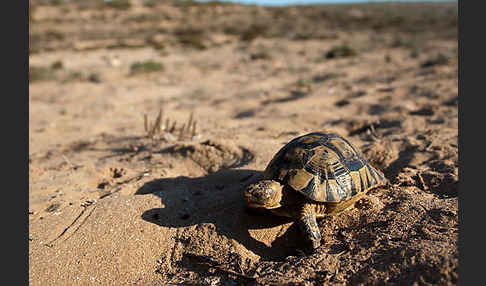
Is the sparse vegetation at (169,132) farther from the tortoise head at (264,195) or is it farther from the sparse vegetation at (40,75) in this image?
the sparse vegetation at (40,75)

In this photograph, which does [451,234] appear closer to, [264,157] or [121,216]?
[264,157]

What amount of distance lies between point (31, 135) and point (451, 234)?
6.83 meters

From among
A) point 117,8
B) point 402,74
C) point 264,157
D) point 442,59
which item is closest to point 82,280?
point 264,157

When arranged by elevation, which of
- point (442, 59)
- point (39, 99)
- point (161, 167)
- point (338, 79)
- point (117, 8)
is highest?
point (117, 8)

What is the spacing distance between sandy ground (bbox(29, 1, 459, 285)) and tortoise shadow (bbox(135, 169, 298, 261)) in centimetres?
1

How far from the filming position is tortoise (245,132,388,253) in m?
2.60

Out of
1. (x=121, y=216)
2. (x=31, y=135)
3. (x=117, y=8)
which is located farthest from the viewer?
(x=117, y=8)

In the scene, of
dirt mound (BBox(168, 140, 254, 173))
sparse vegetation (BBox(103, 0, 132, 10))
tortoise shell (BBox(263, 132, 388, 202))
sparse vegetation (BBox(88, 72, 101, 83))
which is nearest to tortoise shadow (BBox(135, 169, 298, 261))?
dirt mound (BBox(168, 140, 254, 173))

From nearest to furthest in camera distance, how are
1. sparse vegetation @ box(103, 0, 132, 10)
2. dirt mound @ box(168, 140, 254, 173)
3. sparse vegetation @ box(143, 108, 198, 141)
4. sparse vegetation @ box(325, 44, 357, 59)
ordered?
1. dirt mound @ box(168, 140, 254, 173)
2. sparse vegetation @ box(143, 108, 198, 141)
3. sparse vegetation @ box(325, 44, 357, 59)
4. sparse vegetation @ box(103, 0, 132, 10)

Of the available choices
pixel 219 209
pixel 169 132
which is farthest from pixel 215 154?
pixel 169 132

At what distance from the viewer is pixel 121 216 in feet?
10.1

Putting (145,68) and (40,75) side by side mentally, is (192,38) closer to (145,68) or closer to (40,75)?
(145,68)

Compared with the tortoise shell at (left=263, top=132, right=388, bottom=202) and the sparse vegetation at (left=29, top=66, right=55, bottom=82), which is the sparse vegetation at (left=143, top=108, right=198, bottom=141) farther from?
the sparse vegetation at (left=29, top=66, right=55, bottom=82)

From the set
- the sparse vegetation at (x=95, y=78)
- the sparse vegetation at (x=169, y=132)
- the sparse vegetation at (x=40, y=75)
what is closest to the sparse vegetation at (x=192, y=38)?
the sparse vegetation at (x=95, y=78)
